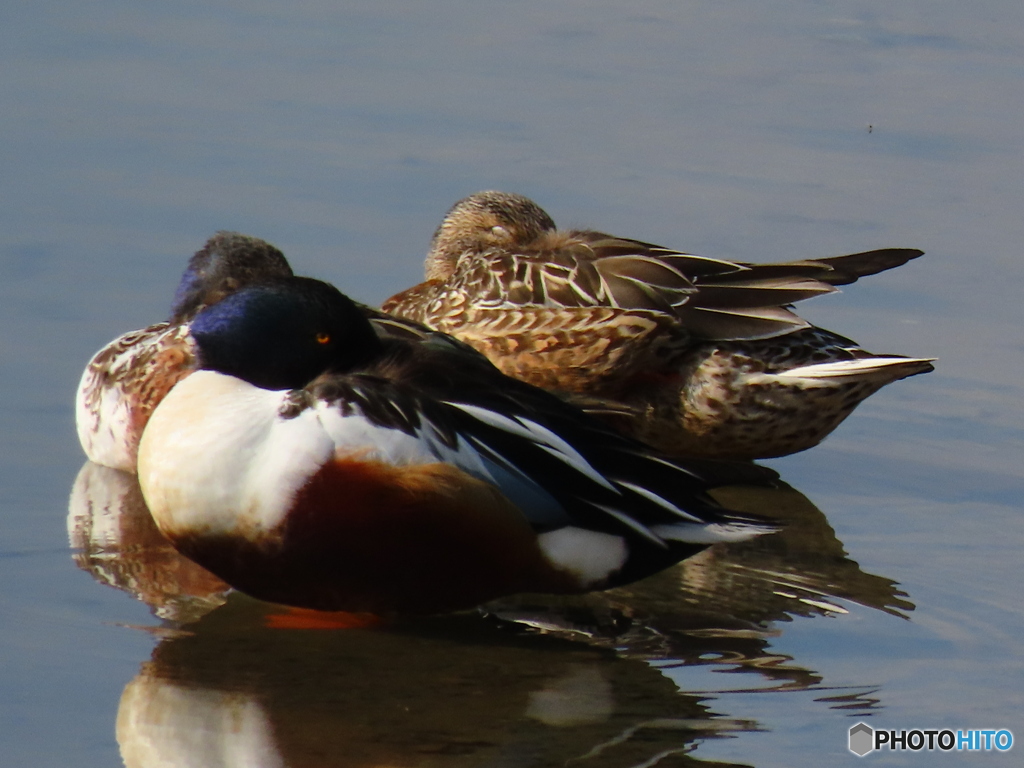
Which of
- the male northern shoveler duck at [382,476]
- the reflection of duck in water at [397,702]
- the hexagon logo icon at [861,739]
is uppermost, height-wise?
the male northern shoveler duck at [382,476]

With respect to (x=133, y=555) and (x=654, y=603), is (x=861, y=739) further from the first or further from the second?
(x=133, y=555)

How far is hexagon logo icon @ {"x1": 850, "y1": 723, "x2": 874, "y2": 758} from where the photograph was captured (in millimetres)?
4109

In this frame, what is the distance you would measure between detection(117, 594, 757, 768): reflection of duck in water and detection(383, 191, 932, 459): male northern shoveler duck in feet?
5.61

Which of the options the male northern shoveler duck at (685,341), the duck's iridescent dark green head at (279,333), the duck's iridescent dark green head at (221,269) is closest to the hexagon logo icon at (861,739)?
the duck's iridescent dark green head at (279,333)

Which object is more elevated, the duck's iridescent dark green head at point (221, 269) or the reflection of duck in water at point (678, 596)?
the duck's iridescent dark green head at point (221, 269)

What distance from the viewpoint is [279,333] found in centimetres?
468

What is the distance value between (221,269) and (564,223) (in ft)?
6.05

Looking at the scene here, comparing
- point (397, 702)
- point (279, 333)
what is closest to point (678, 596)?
point (397, 702)

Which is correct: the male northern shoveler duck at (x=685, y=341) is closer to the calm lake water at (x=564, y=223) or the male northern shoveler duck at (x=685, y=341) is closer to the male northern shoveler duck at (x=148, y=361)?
the calm lake water at (x=564, y=223)

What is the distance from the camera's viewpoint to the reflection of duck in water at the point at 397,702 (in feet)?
13.1

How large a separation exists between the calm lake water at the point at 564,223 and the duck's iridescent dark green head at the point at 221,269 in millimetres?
401

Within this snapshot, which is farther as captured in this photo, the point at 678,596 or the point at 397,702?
the point at 678,596

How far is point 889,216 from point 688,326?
6.45ft

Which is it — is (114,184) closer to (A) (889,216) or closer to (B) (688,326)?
(B) (688,326)
